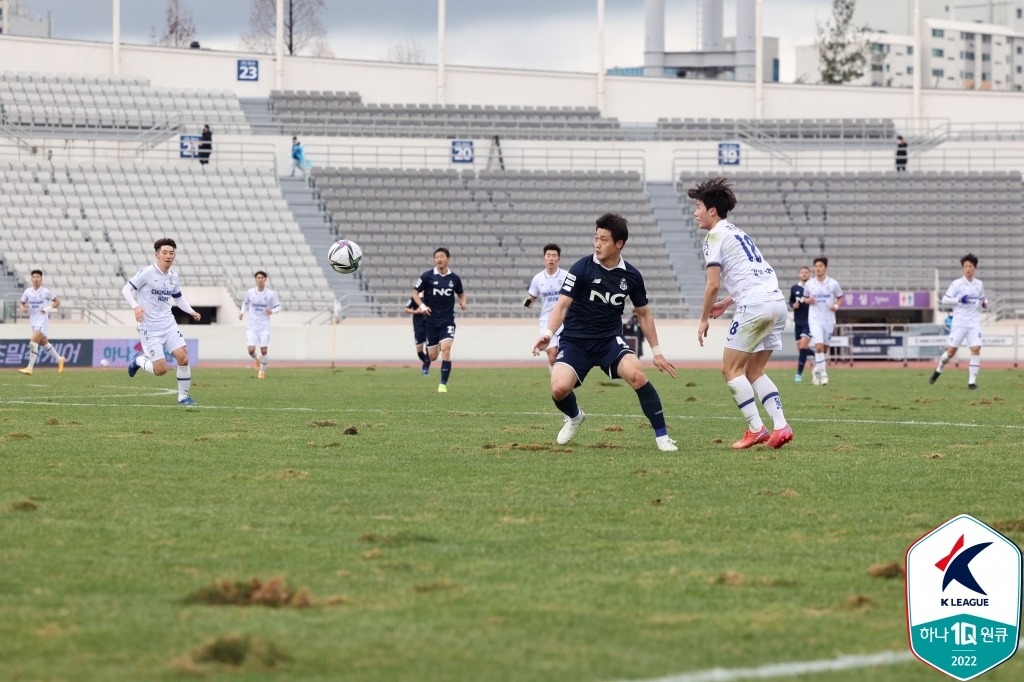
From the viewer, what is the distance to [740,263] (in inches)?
447

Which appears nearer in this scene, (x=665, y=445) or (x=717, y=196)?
(x=665, y=445)

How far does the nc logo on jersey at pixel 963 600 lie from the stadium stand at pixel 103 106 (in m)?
42.2

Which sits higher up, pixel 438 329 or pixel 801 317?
pixel 801 317

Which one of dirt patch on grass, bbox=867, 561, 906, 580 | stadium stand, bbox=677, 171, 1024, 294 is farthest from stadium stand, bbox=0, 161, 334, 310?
dirt patch on grass, bbox=867, 561, 906, 580

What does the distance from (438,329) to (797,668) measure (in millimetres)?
18759

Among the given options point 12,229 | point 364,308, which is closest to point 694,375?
point 364,308

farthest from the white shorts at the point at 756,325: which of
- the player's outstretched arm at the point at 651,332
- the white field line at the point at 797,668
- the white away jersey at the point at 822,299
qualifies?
the white away jersey at the point at 822,299

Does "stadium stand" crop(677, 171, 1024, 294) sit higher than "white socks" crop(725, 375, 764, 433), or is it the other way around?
"stadium stand" crop(677, 171, 1024, 294)

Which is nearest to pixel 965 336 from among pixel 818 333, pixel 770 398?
pixel 818 333

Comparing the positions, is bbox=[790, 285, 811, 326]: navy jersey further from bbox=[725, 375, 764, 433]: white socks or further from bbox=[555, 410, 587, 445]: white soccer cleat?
bbox=[555, 410, 587, 445]: white soccer cleat

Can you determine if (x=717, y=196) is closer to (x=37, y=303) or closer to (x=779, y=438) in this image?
(x=779, y=438)

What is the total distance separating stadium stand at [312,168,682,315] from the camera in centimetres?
3984

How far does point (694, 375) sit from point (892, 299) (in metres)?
14.2

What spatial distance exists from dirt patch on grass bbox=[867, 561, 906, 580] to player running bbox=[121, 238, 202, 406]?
12.3 m
